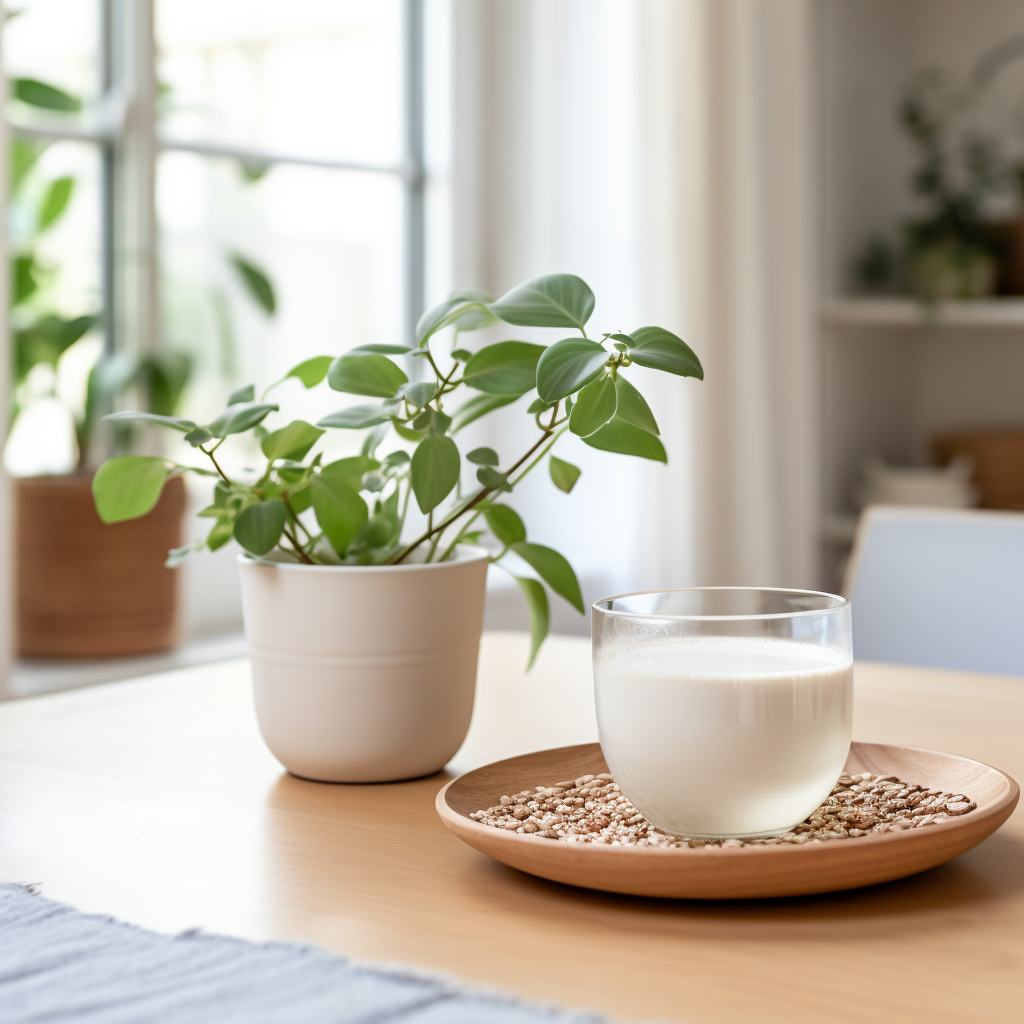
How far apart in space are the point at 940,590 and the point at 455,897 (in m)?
0.93

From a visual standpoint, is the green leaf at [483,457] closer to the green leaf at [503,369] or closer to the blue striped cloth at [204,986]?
the green leaf at [503,369]

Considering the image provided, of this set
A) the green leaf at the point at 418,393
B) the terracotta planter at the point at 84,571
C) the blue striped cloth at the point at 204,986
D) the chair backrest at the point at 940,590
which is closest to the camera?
the blue striped cloth at the point at 204,986

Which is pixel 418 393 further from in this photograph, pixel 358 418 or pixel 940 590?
pixel 940 590

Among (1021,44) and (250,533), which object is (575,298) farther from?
(1021,44)

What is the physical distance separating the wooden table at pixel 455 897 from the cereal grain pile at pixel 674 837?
0.09 ft

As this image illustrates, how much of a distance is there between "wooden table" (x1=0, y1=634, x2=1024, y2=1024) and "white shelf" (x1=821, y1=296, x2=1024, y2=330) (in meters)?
2.19

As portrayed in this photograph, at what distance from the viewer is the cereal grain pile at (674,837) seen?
0.61 meters

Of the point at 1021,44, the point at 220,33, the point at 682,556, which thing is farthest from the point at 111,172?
the point at 1021,44

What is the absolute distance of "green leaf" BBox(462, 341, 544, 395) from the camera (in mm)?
721

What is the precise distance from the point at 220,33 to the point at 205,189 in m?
0.27

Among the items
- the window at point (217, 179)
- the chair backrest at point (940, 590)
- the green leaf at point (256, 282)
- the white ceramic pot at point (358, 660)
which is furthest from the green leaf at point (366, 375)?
the green leaf at point (256, 282)

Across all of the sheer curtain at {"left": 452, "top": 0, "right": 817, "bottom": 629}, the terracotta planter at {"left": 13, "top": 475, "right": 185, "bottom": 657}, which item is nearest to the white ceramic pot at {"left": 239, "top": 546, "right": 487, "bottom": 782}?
the terracotta planter at {"left": 13, "top": 475, "right": 185, "bottom": 657}

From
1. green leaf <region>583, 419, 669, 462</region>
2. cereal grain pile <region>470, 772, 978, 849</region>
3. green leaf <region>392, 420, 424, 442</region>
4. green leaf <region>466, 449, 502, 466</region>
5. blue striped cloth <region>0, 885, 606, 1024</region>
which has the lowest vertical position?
blue striped cloth <region>0, 885, 606, 1024</region>

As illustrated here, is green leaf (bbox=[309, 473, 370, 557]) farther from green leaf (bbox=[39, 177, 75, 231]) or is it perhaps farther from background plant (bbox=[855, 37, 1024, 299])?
background plant (bbox=[855, 37, 1024, 299])
